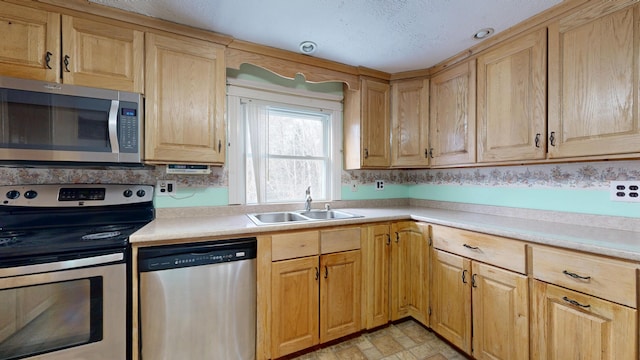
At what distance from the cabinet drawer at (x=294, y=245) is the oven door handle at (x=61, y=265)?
0.82m

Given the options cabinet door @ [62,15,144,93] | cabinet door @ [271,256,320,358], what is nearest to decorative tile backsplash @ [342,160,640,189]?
cabinet door @ [271,256,320,358]

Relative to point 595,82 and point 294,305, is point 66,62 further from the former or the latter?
point 595,82

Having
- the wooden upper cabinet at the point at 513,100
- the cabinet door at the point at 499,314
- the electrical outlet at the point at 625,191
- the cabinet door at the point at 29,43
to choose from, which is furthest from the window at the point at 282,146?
the electrical outlet at the point at 625,191

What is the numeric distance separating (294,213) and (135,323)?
1.26m

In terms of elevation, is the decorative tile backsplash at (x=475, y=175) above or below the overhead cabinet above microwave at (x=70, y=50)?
below

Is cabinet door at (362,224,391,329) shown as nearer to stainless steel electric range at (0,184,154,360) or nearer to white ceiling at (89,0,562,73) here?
white ceiling at (89,0,562,73)

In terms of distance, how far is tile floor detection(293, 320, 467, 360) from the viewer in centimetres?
180

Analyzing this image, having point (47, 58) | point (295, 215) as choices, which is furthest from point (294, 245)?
point (47, 58)

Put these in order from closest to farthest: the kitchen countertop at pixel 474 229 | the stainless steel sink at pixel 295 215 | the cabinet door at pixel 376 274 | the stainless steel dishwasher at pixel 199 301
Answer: the kitchen countertop at pixel 474 229 < the stainless steel dishwasher at pixel 199 301 < the cabinet door at pixel 376 274 < the stainless steel sink at pixel 295 215

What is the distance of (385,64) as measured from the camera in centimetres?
232

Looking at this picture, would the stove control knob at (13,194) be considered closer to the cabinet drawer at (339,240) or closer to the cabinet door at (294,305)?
the cabinet door at (294,305)

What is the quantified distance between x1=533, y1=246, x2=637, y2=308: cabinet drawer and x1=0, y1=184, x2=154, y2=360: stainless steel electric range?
2.18 meters

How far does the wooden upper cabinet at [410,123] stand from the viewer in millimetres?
2422

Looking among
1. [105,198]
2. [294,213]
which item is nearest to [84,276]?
[105,198]
